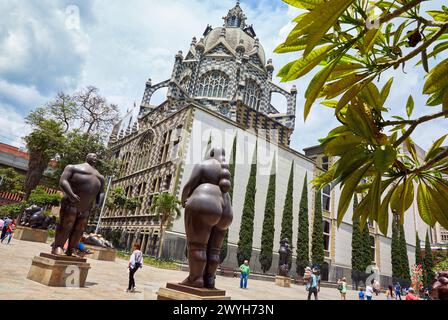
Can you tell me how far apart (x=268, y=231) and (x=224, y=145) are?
26.0ft

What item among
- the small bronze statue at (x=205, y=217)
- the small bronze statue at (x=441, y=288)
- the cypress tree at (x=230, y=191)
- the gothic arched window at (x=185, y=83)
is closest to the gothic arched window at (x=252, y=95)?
the gothic arched window at (x=185, y=83)

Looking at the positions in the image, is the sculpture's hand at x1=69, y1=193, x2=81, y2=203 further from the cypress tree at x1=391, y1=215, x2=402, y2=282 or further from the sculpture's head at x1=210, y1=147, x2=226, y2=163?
the cypress tree at x1=391, y1=215, x2=402, y2=282

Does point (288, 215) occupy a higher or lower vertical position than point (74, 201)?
higher

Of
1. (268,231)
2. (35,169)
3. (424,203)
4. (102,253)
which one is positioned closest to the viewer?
(424,203)

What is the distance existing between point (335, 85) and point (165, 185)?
2260 centimetres

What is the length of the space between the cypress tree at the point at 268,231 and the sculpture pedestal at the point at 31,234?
49.4 ft

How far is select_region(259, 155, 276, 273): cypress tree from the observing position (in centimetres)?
2278

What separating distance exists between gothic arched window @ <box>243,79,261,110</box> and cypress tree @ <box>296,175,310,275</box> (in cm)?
1500

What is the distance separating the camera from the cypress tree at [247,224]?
2186 cm

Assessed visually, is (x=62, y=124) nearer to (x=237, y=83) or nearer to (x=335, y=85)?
(x=237, y=83)

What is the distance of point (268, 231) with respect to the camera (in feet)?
77.7

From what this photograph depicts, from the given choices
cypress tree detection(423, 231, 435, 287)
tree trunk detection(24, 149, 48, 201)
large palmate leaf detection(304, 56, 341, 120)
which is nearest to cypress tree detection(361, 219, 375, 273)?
cypress tree detection(423, 231, 435, 287)

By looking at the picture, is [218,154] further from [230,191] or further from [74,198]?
[230,191]

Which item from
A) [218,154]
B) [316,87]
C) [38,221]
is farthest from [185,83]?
[316,87]
